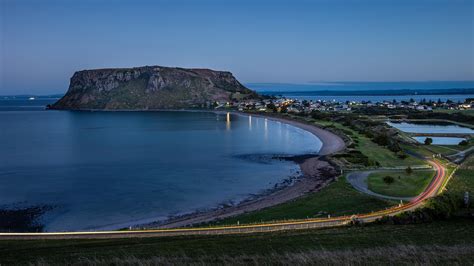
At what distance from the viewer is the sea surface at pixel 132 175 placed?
29.8 meters

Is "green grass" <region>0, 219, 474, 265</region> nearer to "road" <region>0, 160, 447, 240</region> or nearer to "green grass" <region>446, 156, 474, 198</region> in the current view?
"road" <region>0, 160, 447, 240</region>

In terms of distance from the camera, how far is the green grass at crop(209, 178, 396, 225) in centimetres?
2548

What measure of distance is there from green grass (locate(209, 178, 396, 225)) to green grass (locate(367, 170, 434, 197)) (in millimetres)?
2340

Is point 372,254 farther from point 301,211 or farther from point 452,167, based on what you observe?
point 452,167

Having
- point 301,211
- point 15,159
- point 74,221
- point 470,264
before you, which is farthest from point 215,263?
point 15,159

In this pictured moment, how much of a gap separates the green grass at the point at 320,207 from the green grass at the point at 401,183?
2340 mm

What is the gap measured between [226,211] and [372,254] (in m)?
16.3

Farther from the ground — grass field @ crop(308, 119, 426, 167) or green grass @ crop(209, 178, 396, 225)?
green grass @ crop(209, 178, 396, 225)

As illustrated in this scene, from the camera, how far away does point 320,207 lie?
27188 mm

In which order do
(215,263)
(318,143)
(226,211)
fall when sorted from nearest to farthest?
(215,263) → (226,211) → (318,143)

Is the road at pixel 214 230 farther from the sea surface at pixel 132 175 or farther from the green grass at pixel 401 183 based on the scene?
the green grass at pixel 401 183

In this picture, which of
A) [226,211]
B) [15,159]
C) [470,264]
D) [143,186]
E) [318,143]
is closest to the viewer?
[470,264]

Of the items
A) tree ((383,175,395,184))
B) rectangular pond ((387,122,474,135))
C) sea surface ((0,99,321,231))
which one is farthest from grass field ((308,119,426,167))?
rectangular pond ((387,122,474,135))

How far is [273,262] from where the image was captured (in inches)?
456
